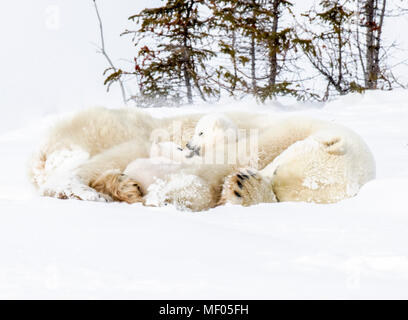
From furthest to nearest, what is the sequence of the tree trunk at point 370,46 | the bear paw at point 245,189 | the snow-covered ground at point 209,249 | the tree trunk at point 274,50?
the tree trunk at point 370,46, the tree trunk at point 274,50, the bear paw at point 245,189, the snow-covered ground at point 209,249

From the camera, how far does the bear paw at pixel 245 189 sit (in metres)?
1.95

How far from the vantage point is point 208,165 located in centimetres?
204

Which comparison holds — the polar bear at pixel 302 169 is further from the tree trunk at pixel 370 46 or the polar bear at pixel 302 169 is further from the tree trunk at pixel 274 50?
the tree trunk at pixel 370 46

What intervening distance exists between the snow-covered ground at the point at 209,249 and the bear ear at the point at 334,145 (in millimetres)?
229

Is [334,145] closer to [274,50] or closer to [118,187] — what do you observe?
[118,187]

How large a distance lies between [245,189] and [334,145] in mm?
488

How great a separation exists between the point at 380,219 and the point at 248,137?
2.45 feet

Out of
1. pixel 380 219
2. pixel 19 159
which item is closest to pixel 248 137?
pixel 380 219

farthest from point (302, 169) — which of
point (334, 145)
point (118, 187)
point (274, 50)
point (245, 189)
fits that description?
point (274, 50)

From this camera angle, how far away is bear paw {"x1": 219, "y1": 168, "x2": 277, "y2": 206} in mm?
1945

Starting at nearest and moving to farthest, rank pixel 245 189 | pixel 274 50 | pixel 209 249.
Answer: pixel 209 249, pixel 245 189, pixel 274 50

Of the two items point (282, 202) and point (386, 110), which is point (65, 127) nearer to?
point (282, 202)

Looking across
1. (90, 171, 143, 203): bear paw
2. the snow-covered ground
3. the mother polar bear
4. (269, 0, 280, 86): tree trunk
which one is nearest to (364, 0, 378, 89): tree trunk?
(269, 0, 280, 86): tree trunk

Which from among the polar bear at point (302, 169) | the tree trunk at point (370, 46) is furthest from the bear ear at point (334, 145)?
the tree trunk at point (370, 46)
